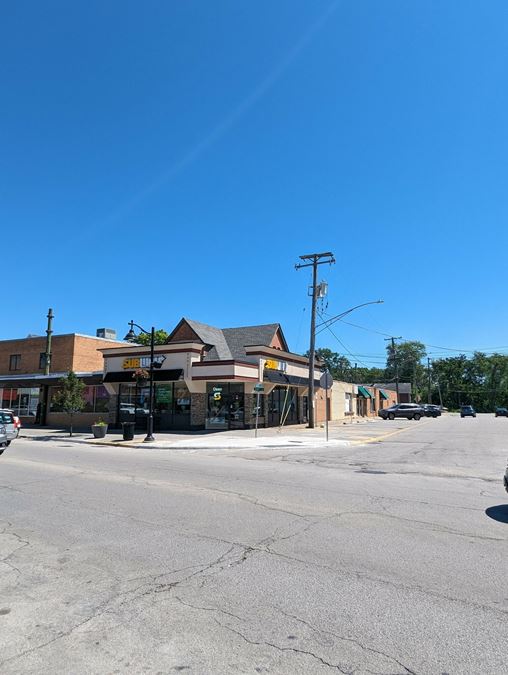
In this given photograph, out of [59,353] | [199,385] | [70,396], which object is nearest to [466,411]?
[199,385]

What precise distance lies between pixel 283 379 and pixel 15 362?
27107mm

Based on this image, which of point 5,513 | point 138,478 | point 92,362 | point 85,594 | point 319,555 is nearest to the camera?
point 85,594

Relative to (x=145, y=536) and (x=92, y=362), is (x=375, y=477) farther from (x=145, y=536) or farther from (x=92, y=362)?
(x=92, y=362)

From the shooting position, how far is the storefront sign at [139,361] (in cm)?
3048

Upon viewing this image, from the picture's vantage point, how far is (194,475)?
1248 cm

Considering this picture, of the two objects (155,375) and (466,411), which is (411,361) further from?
(155,375)

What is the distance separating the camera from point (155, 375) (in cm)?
3023

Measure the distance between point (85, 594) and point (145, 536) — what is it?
6.44ft

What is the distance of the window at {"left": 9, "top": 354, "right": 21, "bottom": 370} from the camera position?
4518cm

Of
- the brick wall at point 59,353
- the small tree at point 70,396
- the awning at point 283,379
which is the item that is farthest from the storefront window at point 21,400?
the awning at point 283,379

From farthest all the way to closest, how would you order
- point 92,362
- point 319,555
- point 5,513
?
point 92,362 < point 5,513 < point 319,555

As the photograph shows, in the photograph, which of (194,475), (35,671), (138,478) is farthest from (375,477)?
(35,671)

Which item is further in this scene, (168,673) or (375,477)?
(375,477)

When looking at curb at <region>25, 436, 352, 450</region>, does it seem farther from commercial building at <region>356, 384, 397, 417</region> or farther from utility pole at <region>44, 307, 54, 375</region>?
commercial building at <region>356, 384, 397, 417</region>
